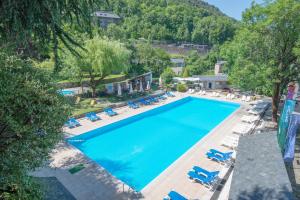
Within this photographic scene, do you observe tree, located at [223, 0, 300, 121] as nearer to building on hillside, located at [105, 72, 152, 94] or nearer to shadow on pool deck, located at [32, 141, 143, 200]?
shadow on pool deck, located at [32, 141, 143, 200]

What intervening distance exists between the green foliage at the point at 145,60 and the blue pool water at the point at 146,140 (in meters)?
9.71

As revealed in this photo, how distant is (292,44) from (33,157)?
16895 mm

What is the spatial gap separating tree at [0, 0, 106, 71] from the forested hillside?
63538mm

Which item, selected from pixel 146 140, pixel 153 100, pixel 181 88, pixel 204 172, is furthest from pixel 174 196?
pixel 181 88

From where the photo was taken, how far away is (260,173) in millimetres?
7762

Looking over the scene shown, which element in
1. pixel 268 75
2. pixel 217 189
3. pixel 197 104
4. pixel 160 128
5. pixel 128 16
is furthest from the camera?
pixel 128 16

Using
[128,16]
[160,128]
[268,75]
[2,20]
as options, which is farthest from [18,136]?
[128,16]

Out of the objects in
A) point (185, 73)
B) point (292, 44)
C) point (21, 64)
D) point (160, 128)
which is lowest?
point (160, 128)

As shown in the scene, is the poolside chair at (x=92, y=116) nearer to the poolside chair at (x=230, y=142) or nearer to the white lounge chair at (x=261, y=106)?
the poolside chair at (x=230, y=142)

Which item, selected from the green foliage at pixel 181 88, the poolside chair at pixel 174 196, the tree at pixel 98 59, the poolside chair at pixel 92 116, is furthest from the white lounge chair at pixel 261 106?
the poolside chair at pixel 174 196

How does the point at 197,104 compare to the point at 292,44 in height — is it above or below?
below

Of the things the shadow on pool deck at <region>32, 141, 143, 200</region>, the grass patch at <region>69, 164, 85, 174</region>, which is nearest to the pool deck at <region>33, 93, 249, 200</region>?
the shadow on pool deck at <region>32, 141, 143, 200</region>

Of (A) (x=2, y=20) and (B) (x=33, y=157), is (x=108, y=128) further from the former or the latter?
(A) (x=2, y=20)

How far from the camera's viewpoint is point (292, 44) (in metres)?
15.4
